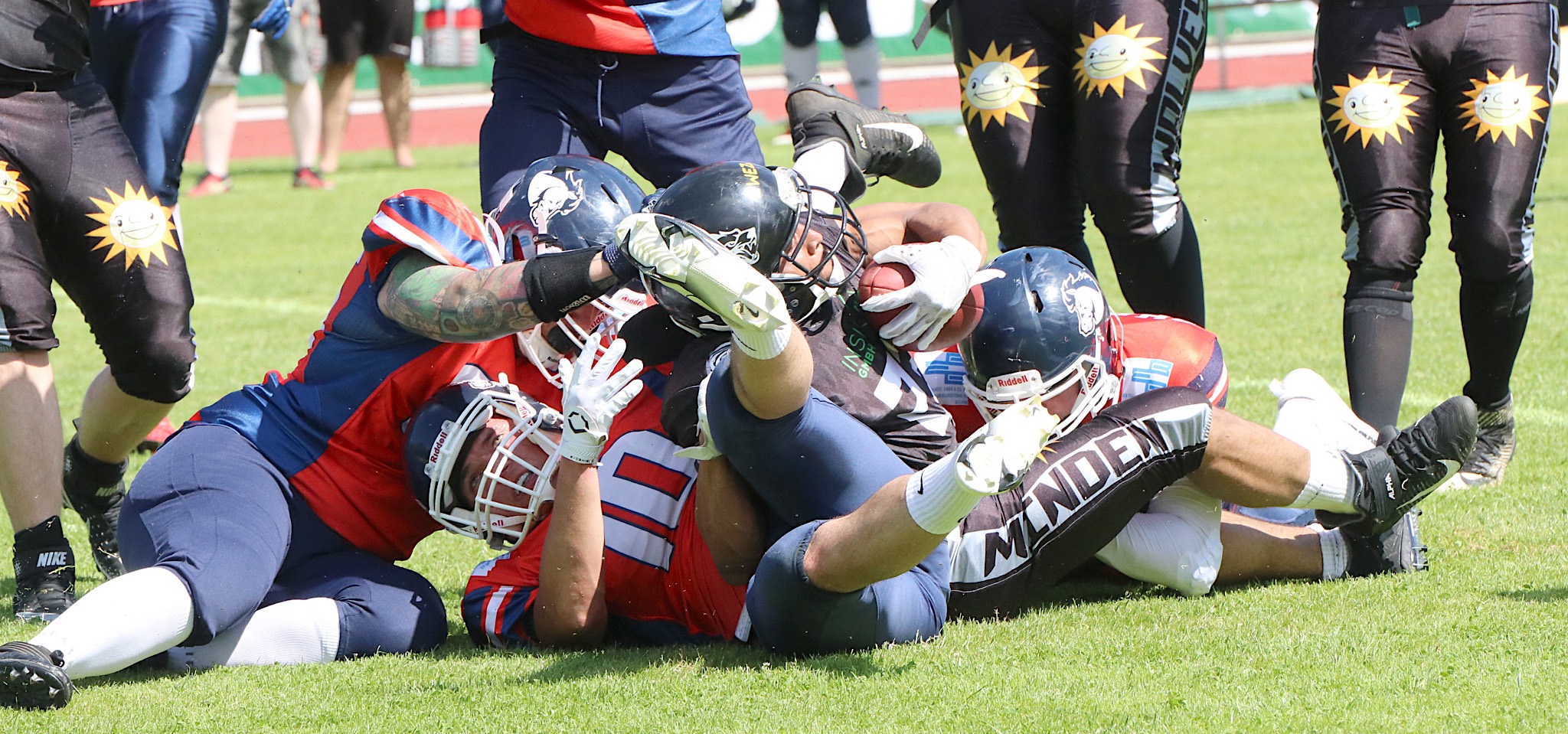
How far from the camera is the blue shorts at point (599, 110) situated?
160 inches

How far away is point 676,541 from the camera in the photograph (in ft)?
10.5

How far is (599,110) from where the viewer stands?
4.10 metres

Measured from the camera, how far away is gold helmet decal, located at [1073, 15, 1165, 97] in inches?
162

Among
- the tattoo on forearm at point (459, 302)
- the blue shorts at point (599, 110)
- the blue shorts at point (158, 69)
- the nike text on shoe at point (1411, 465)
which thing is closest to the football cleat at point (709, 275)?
the tattoo on forearm at point (459, 302)

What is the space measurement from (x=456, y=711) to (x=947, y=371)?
1.35 metres

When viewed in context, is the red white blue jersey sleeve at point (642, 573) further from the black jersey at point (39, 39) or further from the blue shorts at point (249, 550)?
the black jersey at point (39, 39)

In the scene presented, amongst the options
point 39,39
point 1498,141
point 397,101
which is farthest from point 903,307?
point 397,101

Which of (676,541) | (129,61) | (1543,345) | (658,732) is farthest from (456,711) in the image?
(1543,345)

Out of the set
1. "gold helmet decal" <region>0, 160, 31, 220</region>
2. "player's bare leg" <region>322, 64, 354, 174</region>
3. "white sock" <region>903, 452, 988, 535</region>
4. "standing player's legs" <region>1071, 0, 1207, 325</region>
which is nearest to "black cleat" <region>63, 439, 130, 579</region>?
"gold helmet decal" <region>0, 160, 31, 220</region>

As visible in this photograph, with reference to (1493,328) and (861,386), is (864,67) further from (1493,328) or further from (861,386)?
(861,386)

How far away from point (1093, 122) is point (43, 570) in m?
2.61

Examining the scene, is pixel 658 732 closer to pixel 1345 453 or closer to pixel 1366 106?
pixel 1345 453

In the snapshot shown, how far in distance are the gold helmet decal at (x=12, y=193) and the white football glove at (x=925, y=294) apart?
1.75 metres

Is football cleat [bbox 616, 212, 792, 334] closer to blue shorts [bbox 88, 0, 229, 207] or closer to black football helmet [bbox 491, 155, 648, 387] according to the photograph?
black football helmet [bbox 491, 155, 648, 387]
